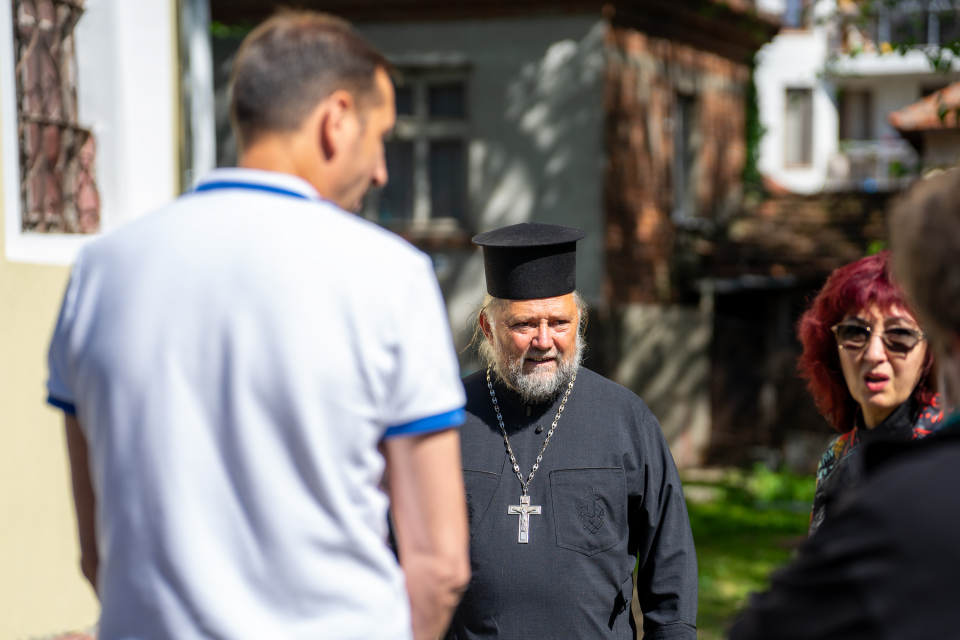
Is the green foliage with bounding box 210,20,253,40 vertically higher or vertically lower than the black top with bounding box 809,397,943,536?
higher

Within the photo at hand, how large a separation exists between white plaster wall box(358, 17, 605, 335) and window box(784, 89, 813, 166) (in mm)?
16401

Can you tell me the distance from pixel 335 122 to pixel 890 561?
1.05m

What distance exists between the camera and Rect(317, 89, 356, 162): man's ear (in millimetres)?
1562

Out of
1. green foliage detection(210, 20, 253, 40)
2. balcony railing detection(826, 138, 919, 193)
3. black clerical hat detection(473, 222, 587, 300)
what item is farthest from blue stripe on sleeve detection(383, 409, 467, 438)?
balcony railing detection(826, 138, 919, 193)

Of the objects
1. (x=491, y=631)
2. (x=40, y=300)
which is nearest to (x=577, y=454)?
(x=491, y=631)

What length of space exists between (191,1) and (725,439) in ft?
30.7

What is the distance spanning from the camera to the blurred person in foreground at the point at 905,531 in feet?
3.74

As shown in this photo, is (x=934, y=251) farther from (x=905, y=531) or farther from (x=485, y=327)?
(x=485, y=327)

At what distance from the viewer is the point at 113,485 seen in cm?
148

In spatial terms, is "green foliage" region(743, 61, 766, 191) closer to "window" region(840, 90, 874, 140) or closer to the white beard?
the white beard

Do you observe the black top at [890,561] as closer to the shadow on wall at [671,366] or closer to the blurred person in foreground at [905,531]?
the blurred person in foreground at [905,531]

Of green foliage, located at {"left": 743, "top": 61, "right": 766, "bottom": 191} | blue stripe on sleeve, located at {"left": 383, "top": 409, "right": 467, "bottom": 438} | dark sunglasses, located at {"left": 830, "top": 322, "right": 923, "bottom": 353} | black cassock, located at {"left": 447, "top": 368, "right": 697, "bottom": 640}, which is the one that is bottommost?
black cassock, located at {"left": 447, "top": 368, "right": 697, "bottom": 640}

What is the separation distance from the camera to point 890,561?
45.6 inches

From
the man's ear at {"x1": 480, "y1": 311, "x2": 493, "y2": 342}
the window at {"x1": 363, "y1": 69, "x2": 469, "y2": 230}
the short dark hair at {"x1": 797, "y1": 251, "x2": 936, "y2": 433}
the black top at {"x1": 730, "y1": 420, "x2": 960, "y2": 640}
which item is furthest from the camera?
the window at {"x1": 363, "y1": 69, "x2": 469, "y2": 230}
